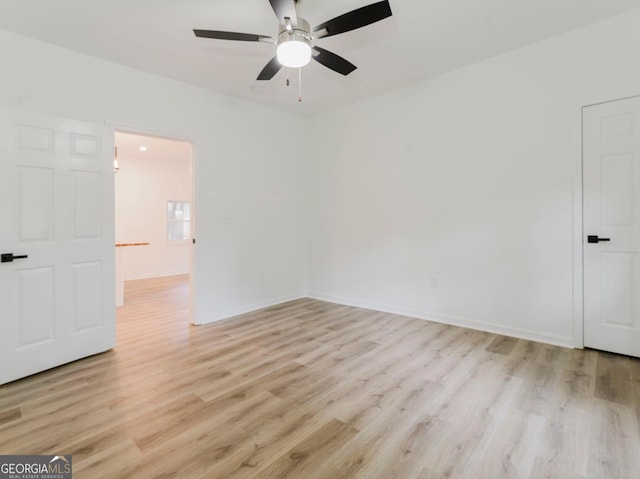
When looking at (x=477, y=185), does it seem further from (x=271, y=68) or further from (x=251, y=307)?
(x=251, y=307)

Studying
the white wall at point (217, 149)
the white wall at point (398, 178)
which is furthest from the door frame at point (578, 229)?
the white wall at point (217, 149)

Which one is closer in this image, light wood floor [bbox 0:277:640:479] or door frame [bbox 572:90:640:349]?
light wood floor [bbox 0:277:640:479]

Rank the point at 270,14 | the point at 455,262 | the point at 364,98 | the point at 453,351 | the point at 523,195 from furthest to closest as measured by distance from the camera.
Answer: the point at 364,98 < the point at 455,262 < the point at 523,195 < the point at 453,351 < the point at 270,14

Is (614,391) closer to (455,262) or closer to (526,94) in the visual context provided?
(455,262)

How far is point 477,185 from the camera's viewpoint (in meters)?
3.51

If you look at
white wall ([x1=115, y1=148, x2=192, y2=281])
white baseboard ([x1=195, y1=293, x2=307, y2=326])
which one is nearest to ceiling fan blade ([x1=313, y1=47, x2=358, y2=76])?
white baseboard ([x1=195, y1=293, x2=307, y2=326])

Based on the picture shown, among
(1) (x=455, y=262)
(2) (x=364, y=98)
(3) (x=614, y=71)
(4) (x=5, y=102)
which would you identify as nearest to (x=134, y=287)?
(4) (x=5, y=102)

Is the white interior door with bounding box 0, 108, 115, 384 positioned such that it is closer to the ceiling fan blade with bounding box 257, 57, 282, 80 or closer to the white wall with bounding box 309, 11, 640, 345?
the ceiling fan blade with bounding box 257, 57, 282, 80

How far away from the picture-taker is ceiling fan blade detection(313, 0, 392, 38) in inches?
73.2

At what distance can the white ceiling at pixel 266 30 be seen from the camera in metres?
2.45

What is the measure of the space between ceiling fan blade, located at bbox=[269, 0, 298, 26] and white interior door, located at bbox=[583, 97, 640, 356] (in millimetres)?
2750

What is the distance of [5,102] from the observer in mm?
2627

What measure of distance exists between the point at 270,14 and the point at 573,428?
3.55m

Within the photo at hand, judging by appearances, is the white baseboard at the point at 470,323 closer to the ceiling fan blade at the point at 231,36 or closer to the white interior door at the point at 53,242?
the white interior door at the point at 53,242
